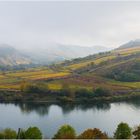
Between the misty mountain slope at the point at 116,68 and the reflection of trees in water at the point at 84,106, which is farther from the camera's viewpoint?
the misty mountain slope at the point at 116,68

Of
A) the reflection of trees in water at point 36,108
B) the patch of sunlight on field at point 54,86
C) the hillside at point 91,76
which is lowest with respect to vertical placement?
the reflection of trees in water at point 36,108

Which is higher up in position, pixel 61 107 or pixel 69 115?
pixel 61 107

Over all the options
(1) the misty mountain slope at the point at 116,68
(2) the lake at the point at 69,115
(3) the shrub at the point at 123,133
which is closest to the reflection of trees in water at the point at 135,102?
(2) the lake at the point at 69,115

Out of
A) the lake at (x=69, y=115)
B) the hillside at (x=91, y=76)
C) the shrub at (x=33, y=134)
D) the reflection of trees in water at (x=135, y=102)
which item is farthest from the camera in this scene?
the hillside at (x=91, y=76)

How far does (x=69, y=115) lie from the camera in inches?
2176

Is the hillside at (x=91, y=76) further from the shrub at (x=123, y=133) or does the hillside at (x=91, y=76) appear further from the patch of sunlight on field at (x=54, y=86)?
the shrub at (x=123, y=133)

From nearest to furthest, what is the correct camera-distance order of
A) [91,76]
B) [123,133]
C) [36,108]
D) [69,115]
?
[123,133], [69,115], [36,108], [91,76]

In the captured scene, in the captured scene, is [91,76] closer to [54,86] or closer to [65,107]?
[54,86]

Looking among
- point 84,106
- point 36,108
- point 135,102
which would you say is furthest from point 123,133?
point 135,102

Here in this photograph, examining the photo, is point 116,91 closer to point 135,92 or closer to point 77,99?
point 135,92

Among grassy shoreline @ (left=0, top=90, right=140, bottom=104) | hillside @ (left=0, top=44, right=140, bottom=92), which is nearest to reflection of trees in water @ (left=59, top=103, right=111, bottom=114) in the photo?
grassy shoreline @ (left=0, top=90, right=140, bottom=104)

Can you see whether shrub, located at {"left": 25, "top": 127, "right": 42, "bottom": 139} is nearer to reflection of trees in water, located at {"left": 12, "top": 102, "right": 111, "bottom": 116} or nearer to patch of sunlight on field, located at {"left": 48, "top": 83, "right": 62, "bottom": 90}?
reflection of trees in water, located at {"left": 12, "top": 102, "right": 111, "bottom": 116}

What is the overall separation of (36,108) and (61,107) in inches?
191

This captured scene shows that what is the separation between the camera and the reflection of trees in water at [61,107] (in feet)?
192
